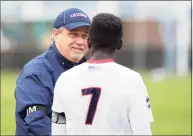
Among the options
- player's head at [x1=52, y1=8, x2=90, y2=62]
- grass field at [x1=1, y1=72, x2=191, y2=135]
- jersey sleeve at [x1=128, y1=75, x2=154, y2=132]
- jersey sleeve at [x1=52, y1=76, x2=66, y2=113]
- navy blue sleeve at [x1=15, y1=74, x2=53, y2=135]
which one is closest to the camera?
jersey sleeve at [x1=128, y1=75, x2=154, y2=132]

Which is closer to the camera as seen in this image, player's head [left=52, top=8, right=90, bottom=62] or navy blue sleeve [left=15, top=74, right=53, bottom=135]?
navy blue sleeve [left=15, top=74, right=53, bottom=135]

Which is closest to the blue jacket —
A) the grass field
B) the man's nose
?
the man's nose

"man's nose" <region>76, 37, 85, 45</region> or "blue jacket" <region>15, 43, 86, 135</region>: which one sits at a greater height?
"man's nose" <region>76, 37, 85, 45</region>

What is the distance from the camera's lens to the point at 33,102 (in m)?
5.49

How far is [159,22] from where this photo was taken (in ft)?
149

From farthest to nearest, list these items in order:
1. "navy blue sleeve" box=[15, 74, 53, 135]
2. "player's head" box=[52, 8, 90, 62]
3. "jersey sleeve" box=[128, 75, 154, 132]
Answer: "player's head" box=[52, 8, 90, 62]
"navy blue sleeve" box=[15, 74, 53, 135]
"jersey sleeve" box=[128, 75, 154, 132]

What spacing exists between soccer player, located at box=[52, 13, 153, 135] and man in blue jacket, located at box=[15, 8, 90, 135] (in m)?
0.91

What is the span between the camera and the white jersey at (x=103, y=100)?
4.42 m

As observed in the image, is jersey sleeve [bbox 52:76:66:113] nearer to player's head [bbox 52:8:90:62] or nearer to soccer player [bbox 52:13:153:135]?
soccer player [bbox 52:13:153:135]

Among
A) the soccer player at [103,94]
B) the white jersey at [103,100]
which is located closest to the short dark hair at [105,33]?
the soccer player at [103,94]

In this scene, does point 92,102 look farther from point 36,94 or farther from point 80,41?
point 80,41

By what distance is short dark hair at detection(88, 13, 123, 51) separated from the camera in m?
4.54

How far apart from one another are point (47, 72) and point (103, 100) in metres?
1.36

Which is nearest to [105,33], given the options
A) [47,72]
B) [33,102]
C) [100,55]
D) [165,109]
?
[100,55]
